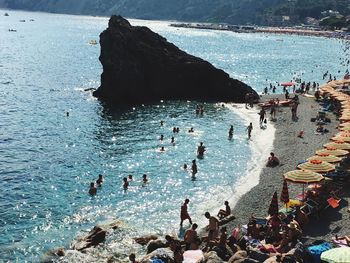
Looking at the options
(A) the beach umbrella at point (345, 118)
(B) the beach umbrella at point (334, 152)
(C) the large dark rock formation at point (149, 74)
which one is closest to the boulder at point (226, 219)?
(B) the beach umbrella at point (334, 152)

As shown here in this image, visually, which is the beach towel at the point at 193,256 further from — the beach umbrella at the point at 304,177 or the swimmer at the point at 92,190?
the swimmer at the point at 92,190

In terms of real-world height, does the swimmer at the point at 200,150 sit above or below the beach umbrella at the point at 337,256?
below

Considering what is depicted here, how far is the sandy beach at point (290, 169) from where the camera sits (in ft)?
80.2

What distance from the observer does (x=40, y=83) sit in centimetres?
8431

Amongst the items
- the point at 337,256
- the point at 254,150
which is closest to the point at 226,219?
the point at 337,256

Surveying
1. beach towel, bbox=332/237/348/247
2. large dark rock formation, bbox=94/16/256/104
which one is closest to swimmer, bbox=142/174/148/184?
beach towel, bbox=332/237/348/247

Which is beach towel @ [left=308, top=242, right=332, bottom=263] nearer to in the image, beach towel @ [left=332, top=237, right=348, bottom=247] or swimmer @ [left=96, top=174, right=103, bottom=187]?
beach towel @ [left=332, top=237, right=348, bottom=247]

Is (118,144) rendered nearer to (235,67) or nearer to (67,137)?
(67,137)

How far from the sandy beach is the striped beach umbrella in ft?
6.30

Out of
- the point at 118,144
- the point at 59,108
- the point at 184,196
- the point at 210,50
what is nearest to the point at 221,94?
the point at 59,108

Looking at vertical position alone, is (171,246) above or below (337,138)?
below

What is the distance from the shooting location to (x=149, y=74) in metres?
69.3

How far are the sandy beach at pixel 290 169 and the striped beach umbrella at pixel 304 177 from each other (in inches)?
75.6

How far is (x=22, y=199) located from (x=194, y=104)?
1435 inches
